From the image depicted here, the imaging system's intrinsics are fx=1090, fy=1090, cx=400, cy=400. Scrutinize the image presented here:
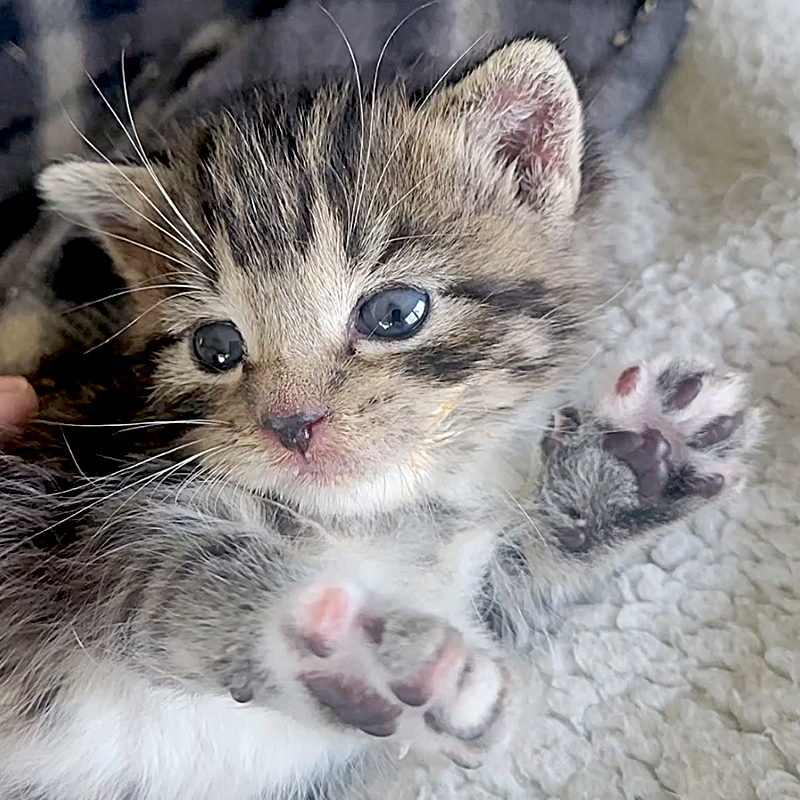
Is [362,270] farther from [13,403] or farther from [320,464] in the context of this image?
[13,403]

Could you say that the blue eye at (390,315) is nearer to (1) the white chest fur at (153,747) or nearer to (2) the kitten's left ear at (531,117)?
(2) the kitten's left ear at (531,117)

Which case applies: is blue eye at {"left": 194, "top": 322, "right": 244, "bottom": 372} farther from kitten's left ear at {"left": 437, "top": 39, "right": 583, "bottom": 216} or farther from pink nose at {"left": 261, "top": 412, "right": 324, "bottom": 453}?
kitten's left ear at {"left": 437, "top": 39, "right": 583, "bottom": 216}

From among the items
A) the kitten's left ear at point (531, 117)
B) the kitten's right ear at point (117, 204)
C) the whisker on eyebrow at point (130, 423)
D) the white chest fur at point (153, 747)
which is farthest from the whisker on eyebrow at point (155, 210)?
the white chest fur at point (153, 747)

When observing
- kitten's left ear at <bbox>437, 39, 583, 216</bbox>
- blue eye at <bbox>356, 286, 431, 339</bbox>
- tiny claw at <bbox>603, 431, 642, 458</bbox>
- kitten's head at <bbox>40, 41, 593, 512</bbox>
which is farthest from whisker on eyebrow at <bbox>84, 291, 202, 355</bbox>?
tiny claw at <bbox>603, 431, 642, 458</bbox>

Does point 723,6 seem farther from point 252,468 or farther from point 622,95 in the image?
point 252,468

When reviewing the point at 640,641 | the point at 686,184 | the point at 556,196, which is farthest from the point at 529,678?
the point at 686,184
